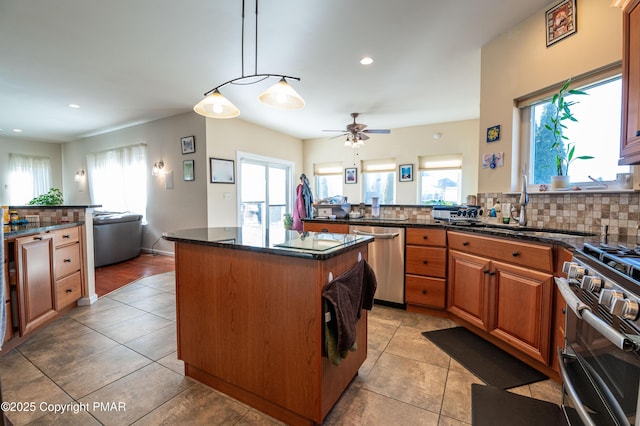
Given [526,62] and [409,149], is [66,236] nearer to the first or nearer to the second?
[526,62]

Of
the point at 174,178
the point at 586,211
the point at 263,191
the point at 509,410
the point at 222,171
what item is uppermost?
the point at 222,171

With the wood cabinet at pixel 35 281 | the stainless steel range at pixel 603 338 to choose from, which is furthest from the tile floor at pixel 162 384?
the stainless steel range at pixel 603 338

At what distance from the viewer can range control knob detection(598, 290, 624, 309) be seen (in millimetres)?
825

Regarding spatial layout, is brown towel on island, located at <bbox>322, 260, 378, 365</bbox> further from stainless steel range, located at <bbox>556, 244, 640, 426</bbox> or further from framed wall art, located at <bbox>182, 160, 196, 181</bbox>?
framed wall art, located at <bbox>182, 160, 196, 181</bbox>

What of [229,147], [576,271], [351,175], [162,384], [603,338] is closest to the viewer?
[603,338]

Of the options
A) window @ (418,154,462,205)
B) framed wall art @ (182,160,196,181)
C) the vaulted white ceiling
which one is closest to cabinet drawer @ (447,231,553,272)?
the vaulted white ceiling

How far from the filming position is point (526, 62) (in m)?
2.27

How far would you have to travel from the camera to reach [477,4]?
2.13 metres

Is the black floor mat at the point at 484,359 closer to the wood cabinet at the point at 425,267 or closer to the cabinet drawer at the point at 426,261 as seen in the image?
the wood cabinet at the point at 425,267

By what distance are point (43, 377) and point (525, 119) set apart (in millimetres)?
3978

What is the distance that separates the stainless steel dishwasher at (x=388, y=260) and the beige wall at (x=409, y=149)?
336 centimetres

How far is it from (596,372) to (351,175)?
5.78m

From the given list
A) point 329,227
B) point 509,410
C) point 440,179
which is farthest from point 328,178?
point 509,410

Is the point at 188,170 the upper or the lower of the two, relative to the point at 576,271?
upper
